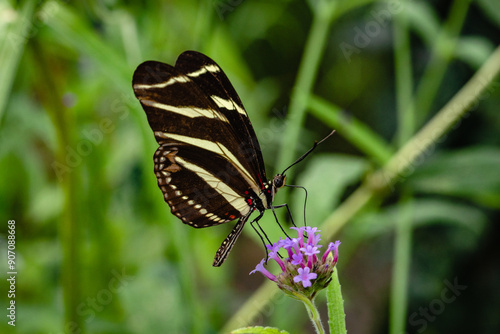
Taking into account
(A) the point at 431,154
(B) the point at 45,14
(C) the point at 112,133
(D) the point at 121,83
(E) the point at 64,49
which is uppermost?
(E) the point at 64,49

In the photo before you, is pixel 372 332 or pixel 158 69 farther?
pixel 372 332

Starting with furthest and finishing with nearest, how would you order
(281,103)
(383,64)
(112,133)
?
(281,103) → (383,64) → (112,133)

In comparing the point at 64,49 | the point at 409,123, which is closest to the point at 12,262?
the point at 64,49

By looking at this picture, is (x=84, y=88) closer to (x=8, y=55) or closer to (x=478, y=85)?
(x=8, y=55)

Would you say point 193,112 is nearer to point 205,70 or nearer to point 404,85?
point 205,70

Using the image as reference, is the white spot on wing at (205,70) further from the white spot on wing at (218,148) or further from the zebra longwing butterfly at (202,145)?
the white spot on wing at (218,148)

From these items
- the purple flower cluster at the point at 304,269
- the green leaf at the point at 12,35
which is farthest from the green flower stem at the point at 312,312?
the green leaf at the point at 12,35

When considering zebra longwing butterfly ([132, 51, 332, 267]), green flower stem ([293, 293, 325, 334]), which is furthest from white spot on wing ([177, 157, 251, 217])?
green flower stem ([293, 293, 325, 334])
